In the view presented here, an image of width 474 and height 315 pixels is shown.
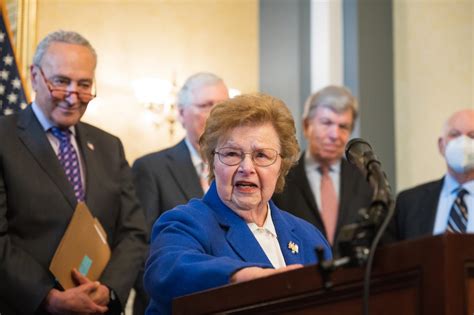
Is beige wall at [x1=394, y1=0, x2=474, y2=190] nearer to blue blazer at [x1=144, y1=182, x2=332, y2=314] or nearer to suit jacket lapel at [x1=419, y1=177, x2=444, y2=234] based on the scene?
suit jacket lapel at [x1=419, y1=177, x2=444, y2=234]

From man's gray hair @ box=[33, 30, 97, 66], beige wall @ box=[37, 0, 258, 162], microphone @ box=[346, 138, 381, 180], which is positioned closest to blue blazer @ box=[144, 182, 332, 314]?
microphone @ box=[346, 138, 381, 180]

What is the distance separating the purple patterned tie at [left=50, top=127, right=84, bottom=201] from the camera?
170 inches

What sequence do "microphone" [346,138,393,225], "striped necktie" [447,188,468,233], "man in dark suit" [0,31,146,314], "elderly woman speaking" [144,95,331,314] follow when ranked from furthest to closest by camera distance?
"striped necktie" [447,188,468,233], "man in dark suit" [0,31,146,314], "elderly woman speaking" [144,95,331,314], "microphone" [346,138,393,225]

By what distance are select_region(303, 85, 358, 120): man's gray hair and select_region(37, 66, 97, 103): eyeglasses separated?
1752 millimetres

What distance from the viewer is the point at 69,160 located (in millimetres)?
4352

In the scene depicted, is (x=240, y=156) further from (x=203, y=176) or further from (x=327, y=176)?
(x=327, y=176)

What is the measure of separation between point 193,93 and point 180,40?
10.8ft

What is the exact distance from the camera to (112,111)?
8.06 meters

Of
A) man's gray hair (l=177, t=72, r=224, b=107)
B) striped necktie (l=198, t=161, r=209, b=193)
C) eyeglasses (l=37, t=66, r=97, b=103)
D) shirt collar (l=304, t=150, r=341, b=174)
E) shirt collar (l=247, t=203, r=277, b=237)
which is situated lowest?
shirt collar (l=247, t=203, r=277, b=237)

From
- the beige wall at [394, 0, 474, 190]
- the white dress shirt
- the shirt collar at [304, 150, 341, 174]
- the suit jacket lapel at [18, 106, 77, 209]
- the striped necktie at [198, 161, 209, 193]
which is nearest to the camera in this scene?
the white dress shirt

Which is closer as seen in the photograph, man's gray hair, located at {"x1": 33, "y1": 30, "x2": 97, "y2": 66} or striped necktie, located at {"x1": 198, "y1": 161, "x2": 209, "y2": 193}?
→ man's gray hair, located at {"x1": 33, "y1": 30, "x2": 97, "y2": 66}

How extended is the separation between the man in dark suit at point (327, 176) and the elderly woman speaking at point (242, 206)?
1.97 m

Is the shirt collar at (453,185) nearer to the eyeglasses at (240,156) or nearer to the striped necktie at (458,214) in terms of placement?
the striped necktie at (458,214)

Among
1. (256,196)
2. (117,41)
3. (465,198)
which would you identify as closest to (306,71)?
(117,41)
